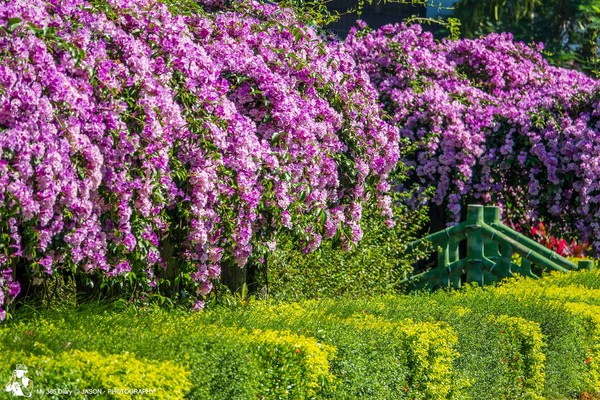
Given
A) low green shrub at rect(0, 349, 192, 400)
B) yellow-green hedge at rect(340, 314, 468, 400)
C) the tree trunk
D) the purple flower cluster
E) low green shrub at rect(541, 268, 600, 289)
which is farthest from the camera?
the purple flower cluster

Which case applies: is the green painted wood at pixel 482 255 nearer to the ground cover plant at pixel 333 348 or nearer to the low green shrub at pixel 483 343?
the ground cover plant at pixel 333 348

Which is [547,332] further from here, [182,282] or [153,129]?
[153,129]

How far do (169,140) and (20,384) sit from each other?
292cm

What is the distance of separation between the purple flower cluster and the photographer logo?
9.11 m

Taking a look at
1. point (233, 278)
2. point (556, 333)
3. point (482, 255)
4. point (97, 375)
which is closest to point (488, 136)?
point (482, 255)

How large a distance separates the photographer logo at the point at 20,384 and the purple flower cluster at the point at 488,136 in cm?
911

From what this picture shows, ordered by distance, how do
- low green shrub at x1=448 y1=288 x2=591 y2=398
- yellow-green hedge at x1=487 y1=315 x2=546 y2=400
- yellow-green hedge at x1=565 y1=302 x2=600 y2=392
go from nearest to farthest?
yellow-green hedge at x1=487 y1=315 x2=546 y2=400, low green shrub at x1=448 y1=288 x2=591 y2=398, yellow-green hedge at x1=565 y1=302 x2=600 y2=392

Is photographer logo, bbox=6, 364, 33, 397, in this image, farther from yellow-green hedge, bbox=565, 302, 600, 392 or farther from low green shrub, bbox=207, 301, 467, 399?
yellow-green hedge, bbox=565, 302, 600, 392

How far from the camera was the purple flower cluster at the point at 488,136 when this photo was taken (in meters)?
13.4

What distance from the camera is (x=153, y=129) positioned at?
22.4 ft

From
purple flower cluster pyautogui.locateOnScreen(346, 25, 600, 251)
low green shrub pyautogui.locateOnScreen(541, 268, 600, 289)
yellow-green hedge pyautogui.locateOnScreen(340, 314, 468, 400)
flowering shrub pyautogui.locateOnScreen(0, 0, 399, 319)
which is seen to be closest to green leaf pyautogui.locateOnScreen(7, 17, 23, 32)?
flowering shrub pyautogui.locateOnScreen(0, 0, 399, 319)

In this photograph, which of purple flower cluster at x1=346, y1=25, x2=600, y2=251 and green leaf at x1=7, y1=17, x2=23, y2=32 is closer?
green leaf at x1=7, y1=17, x2=23, y2=32

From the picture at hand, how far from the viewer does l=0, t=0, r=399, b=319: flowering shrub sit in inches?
241

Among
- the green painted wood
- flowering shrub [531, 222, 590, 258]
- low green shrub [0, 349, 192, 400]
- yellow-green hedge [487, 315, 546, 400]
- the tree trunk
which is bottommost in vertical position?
flowering shrub [531, 222, 590, 258]
